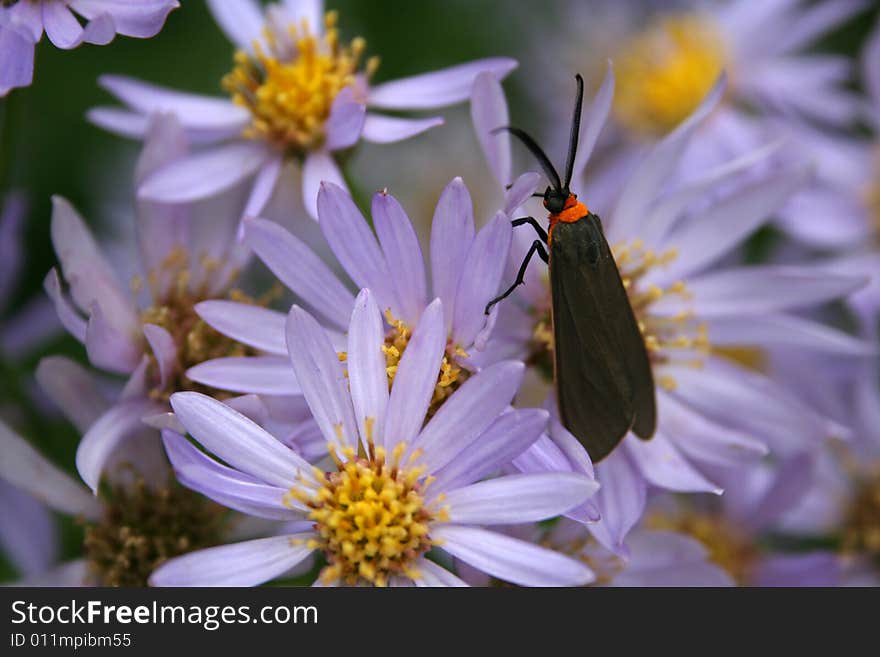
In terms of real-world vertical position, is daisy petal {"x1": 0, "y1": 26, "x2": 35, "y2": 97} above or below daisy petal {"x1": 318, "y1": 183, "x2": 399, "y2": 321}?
above

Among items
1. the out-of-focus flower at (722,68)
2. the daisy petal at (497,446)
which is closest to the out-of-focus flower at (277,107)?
the daisy petal at (497,446)

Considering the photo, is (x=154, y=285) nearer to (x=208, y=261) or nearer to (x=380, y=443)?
(x=208, y=261)

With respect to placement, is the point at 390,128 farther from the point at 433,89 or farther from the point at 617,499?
the point at 617,499

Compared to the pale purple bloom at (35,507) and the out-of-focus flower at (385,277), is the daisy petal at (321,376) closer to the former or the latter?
the out-of-focus flower at (385,277)

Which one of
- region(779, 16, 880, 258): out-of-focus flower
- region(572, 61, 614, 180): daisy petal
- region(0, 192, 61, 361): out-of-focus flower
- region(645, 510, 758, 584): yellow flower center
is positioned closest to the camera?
region(572, 61, 614, 180): daisy petal

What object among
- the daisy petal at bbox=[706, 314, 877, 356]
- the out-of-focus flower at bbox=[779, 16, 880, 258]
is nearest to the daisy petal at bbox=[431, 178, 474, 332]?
the daisy petal at bbox=[706, 314, 877, 356]

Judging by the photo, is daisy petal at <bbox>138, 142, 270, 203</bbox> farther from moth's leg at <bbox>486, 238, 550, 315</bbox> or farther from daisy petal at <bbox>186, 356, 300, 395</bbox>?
moth's leg at <bbox>486, 238, 550, 315</bbox>
